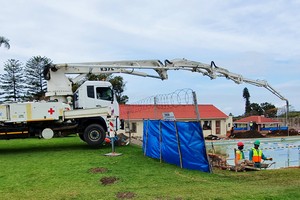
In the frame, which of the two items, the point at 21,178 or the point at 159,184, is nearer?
the point at 159,184

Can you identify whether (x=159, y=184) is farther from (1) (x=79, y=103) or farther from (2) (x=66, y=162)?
(1) (x=79, y=103)

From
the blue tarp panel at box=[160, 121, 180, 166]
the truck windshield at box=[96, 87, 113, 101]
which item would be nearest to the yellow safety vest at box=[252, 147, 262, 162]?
the blue tarp panel at box=[160, 121, 180, 166]

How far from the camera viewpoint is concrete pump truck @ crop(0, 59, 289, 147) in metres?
14.4

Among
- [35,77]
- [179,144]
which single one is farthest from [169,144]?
[35,77]

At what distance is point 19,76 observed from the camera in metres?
53.1

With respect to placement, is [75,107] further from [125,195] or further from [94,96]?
[125,195]

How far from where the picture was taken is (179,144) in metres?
10.0

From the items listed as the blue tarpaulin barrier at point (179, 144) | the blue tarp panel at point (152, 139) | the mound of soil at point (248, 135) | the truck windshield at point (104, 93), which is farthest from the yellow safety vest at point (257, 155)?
the mound of soil at point (248, 135)

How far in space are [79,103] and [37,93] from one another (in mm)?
39177

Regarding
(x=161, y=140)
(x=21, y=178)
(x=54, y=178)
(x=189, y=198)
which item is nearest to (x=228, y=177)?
(x=189, y=198)

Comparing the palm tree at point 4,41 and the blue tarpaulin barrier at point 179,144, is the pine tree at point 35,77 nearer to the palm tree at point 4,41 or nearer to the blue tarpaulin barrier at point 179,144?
the palm tree at point 4,41

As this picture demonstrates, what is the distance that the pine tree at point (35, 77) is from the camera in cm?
5269

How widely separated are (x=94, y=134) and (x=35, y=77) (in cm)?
4140

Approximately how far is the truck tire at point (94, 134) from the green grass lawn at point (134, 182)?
151 inches
